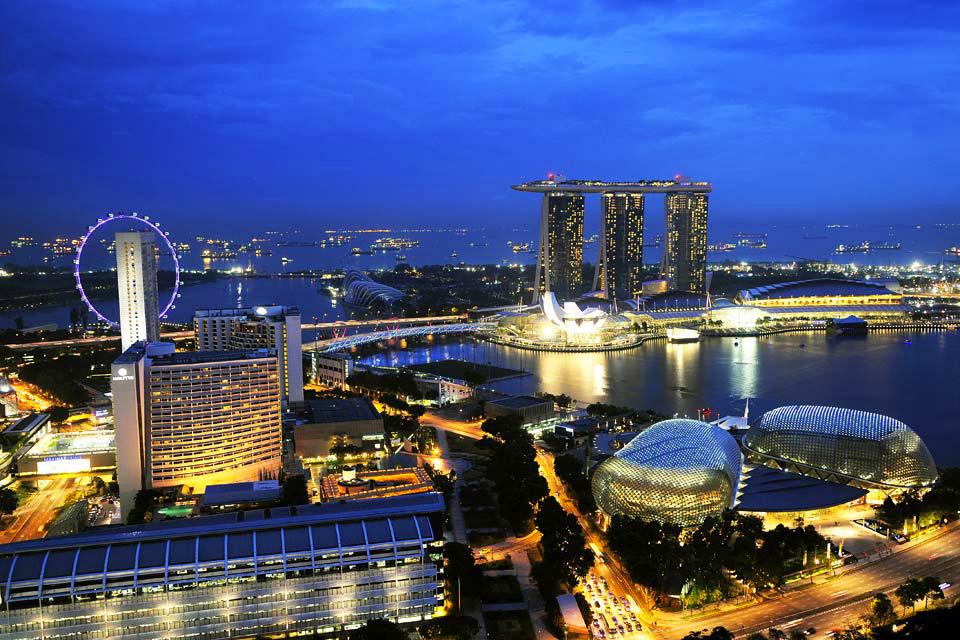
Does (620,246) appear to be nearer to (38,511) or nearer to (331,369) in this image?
(331,369)

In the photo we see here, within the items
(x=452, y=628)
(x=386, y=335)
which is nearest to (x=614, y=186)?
(x=386, y=335)

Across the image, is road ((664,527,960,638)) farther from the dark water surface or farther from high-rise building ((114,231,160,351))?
high-rise building ((114,231,160,351))

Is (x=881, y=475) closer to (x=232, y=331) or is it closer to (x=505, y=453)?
(x=505, y=453)

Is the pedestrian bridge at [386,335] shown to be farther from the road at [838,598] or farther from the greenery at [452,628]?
the road at [838,598]

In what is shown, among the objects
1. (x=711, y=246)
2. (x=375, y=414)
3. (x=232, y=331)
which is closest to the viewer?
(x=375, y=414)

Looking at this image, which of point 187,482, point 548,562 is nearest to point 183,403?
point 187,482

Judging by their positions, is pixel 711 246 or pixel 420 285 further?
pixel 711 246

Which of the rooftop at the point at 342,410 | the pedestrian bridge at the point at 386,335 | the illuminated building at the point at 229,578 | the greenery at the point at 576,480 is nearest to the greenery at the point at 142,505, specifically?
the illuminated building at the point at 229,578
